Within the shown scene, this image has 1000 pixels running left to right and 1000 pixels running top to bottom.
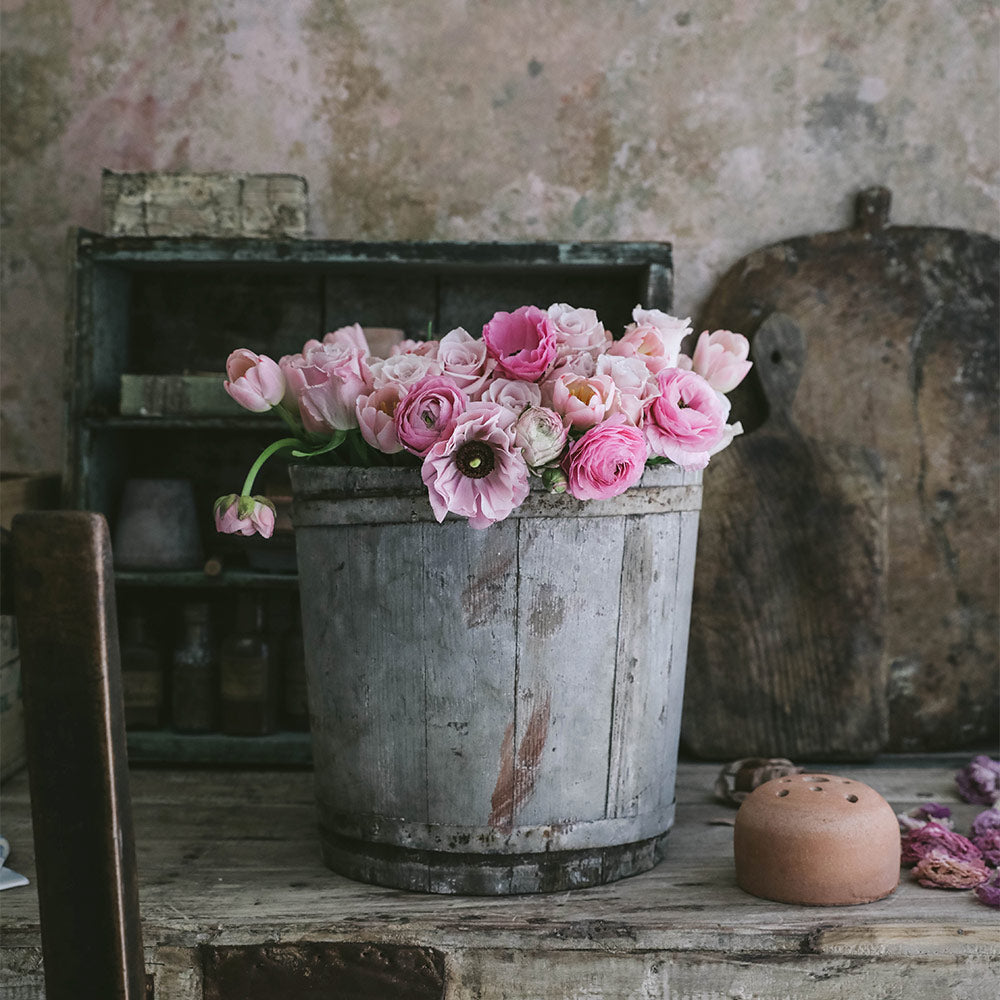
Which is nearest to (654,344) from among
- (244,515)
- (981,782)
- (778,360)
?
(244,515)

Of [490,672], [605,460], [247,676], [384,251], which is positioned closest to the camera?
[605,460]

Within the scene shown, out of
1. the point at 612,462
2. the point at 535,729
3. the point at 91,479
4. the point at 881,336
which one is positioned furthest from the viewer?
the point at 881,336

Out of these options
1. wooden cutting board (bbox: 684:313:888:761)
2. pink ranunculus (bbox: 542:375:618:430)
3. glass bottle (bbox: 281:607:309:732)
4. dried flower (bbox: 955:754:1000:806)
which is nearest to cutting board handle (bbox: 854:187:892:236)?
wooden cutting board (bbox: 684:313:888:761)

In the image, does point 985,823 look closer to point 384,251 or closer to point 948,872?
point 948,872

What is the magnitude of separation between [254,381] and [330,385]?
112 mm

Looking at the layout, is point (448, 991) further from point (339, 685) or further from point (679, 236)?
point (679, 236)

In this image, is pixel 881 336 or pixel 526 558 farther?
pixel 881 336

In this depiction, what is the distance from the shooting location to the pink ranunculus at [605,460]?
1.27 m

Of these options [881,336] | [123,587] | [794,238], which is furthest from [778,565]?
[123,587]

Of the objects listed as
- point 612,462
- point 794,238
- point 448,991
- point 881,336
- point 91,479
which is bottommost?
point 448,991

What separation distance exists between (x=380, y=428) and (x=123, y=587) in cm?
112

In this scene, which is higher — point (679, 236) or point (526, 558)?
point (679, 236)

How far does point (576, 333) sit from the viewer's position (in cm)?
141

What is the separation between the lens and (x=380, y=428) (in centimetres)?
136
